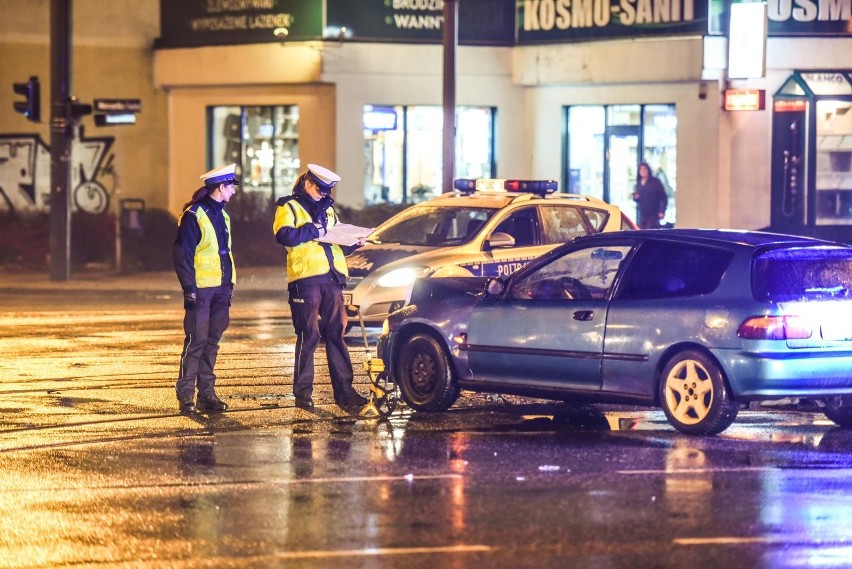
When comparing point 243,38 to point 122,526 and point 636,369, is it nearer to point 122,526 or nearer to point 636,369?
point 636,369

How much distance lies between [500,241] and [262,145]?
15954 mm

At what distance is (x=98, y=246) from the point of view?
28.4 m

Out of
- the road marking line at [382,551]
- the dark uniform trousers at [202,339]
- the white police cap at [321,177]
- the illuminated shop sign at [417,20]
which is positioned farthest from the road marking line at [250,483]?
the illuminated shop sign at [417,20]

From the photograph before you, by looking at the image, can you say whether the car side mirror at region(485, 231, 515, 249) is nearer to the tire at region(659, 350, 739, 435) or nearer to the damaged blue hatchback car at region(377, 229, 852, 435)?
the damaged blue hatchback car at region(377, 229, 852, 435)

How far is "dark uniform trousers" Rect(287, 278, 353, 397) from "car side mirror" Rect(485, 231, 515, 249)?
4.05 meters

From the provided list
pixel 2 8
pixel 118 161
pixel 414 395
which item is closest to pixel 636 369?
pixel 414 395

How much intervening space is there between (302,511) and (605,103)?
2302 centimetres

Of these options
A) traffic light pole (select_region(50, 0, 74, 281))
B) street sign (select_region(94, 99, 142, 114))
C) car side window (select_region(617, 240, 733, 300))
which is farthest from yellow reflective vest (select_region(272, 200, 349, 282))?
traffic light pole (select_region(50, 0, 74, 281))

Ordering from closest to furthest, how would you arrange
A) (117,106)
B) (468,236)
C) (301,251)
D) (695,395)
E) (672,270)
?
1. (695,395)
2. (672,270)
3. (301,251)
4. (468,236)
5. (117,106)

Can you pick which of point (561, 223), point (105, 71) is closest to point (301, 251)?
point (561, 223)

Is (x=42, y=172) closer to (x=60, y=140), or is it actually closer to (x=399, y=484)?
(x=60, y=140)

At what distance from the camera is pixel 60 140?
25688 mm

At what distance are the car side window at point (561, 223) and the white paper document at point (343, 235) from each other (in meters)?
→ 4.75

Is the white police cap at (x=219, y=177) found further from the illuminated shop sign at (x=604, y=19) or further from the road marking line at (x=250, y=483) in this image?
the illuminated shop sign at (x=604, y=19)
